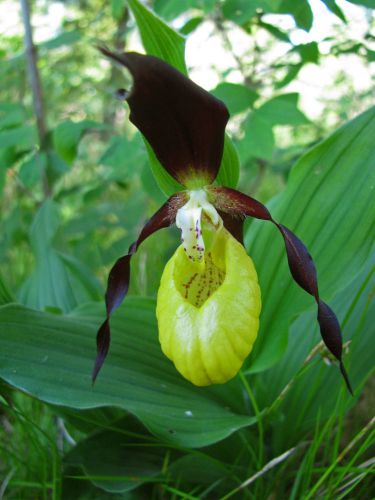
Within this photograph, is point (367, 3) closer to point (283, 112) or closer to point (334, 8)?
point (334, 8)

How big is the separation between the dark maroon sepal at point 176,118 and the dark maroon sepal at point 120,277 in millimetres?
77

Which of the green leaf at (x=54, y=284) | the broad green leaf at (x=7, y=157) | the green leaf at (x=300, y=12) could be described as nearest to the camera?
the green leaf at (x=300, y=12)

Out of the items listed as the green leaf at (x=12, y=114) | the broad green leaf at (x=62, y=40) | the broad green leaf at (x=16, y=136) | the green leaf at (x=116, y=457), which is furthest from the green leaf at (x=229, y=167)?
the broad green leaf at (x=62, y=40)

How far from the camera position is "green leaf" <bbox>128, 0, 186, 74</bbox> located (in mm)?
1047

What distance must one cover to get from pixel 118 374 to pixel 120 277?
0.77 ft

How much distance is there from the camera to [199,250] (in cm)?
123

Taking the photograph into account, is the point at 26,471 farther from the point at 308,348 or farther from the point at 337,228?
the point at 337,228

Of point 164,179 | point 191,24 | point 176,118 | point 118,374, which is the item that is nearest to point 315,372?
point 118,374

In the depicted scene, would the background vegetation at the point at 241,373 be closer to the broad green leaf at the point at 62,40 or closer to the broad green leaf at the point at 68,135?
the broad green leaf at the point at 68,135

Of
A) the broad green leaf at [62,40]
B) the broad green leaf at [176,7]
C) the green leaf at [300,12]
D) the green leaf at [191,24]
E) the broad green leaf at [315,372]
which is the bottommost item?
the broad green leaf at [315,372]

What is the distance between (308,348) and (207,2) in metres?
1.07

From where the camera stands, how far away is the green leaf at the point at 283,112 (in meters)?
1.74

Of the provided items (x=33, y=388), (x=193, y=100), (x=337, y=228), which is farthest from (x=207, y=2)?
(x=33, y=388)

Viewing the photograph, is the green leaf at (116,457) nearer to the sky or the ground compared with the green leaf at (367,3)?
nearer to the ground
